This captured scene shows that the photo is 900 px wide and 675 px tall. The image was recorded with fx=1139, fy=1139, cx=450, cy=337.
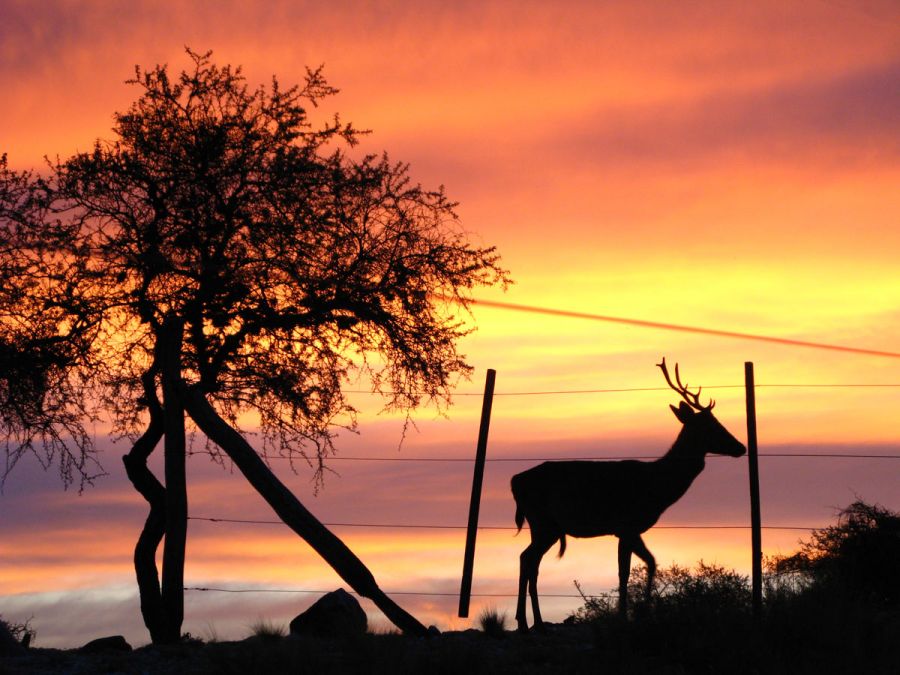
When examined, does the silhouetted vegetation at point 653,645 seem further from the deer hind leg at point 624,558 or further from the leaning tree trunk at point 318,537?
the deer hind leg at point 624,558

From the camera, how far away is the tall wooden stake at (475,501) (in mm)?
15844

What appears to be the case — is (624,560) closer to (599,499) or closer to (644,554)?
(644,554)

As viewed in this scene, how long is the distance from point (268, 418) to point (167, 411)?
9.70 ft

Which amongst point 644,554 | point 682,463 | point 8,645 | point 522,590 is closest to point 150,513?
point 8,645

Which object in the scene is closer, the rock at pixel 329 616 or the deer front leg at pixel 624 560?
the rock at pixel 329 616

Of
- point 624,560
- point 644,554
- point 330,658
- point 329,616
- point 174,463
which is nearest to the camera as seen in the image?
point 330,658

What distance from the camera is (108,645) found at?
14.7 m

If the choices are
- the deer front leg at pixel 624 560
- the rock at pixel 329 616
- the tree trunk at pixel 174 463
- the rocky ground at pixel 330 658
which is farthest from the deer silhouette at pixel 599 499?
the tree trunk at pixel 174 463

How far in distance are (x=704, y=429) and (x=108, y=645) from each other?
29.8ft

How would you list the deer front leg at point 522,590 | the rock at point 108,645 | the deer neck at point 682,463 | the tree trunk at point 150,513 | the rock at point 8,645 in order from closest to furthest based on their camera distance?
the rock at point 8,645, the rock at point 108,645, the deer front leg at point 522,590, the deer neck at point 682,463, the tree trunk at point 150,513

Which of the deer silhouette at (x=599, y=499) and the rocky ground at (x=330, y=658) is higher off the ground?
the deer silhouette at (x=599, y=499)

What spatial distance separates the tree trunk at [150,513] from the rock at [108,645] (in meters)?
3.23

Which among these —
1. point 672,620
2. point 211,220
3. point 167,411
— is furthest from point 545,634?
point 211,220

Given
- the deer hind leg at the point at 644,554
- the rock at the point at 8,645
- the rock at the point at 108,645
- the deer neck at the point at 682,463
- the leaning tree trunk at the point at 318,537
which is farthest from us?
the deer neck at the point at 682,463
